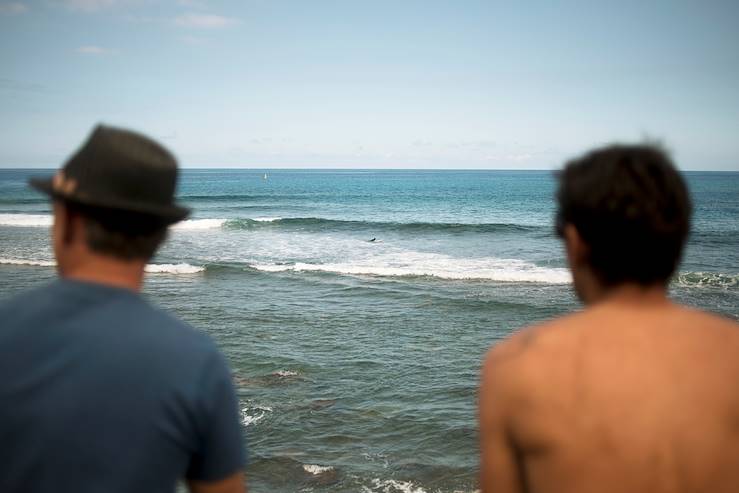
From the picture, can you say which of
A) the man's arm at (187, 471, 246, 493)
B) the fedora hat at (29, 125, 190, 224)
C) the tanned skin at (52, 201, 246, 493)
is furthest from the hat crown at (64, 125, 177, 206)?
the man's arm at (187, 471, 246, 493)

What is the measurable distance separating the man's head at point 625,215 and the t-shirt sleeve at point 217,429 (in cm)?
99

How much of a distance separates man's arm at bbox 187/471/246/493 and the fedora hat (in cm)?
73

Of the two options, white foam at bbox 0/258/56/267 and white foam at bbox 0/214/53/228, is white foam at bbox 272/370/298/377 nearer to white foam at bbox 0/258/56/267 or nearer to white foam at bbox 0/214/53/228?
white foam at bbox 0/258/56/267

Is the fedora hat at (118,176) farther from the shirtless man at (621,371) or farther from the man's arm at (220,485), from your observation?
the shirtless man at (621,371)

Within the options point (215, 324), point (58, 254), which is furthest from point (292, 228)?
point (58, 254)

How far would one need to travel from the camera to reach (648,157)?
1618 mm

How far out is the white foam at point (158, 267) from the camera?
820 inches

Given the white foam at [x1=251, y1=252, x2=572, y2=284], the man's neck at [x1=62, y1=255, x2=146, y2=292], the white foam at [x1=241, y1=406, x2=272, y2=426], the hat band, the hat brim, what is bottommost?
the white foam at [x1=241, y1=406, x2=272, y2=426]

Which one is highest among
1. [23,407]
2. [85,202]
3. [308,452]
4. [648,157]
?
[648,157]

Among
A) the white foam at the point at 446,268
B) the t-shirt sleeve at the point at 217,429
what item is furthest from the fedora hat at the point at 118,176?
the white foam at the point at 446,268

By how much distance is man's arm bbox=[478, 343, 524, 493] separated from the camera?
1.62 m

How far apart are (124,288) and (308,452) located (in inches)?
237

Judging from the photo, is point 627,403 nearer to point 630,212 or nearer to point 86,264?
point 630,212

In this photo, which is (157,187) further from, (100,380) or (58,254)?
(100,380)
